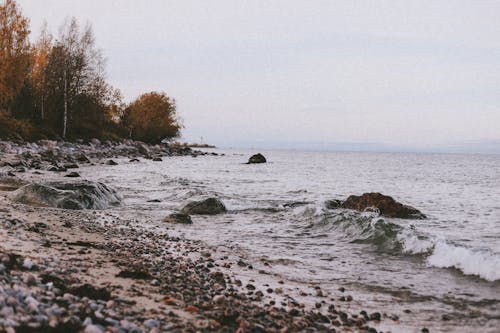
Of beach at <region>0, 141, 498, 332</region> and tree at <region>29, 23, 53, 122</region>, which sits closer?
beach at <region>0, 141, 498, 332</region>

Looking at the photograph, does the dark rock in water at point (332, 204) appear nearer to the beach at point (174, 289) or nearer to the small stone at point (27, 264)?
the beach at point (174, 289)

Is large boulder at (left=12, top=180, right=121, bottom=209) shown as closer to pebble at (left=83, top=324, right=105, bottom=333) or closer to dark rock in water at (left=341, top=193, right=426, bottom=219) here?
dark rock in water at (left=341, top=193, right=426, bottom=219)

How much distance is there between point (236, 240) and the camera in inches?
412

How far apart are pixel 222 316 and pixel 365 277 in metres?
3.73

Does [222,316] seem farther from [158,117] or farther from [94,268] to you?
[158,117]

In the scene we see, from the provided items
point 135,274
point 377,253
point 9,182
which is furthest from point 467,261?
point 9,182

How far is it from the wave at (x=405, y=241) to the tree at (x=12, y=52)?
124ft

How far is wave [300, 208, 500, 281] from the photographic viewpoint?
7934 millimetres

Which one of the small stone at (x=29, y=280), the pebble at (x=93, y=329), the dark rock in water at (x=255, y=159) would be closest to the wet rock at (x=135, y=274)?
the small stone at (x=29, y=280)

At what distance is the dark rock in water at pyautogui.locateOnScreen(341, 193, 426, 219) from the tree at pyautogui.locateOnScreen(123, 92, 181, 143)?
64351 millimetres

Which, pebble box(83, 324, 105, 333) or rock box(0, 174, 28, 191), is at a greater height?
pebble box(83, 324, 105, 333)

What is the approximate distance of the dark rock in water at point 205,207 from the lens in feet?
47.8

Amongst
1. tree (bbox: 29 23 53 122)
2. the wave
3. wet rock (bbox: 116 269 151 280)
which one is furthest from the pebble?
tree (bbox: 29 23 53 122)

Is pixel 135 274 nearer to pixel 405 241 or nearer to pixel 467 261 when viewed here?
pixel 467 261
